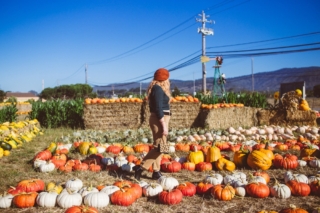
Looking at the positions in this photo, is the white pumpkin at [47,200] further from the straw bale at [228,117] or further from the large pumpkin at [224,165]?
the straw bale at [228,117]

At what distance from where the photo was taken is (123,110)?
A: 13398mm

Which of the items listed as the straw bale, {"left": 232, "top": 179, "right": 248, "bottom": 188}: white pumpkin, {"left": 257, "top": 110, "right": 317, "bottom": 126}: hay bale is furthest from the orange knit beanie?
{"left": 257, "top": 110, "right": 317, "bottom": 126}: hay bale

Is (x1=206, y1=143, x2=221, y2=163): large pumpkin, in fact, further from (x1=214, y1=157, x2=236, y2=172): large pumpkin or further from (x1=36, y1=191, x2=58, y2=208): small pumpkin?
(x1=36, y1=191, x2=58, y2=208): small pumpkin

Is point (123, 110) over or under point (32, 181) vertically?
over

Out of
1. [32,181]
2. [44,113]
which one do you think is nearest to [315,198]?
[32,181]

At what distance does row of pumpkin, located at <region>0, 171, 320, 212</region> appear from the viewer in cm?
372

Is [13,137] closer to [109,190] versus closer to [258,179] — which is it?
[109,190]

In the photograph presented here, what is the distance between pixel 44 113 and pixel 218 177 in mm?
12831

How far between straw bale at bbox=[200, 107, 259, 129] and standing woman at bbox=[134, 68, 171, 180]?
320 inches

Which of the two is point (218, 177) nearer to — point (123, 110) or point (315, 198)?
point (315, 198)

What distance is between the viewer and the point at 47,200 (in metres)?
3.72

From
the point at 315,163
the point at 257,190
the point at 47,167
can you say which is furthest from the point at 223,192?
the point at 47,167

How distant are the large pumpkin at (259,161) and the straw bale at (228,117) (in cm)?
712

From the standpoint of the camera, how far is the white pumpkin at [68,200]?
3.64 meters
